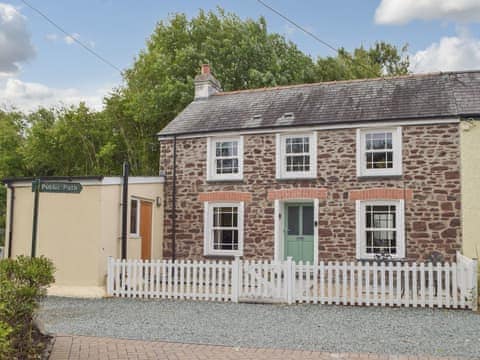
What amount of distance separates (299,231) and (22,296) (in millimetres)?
10354

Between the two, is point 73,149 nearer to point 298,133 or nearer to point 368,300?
point 298,133

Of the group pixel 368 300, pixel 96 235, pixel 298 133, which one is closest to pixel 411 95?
pixel 298 133

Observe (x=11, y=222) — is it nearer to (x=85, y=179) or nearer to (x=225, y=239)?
(x=85, y=179)

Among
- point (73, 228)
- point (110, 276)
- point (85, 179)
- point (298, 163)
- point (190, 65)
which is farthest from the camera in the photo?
point (190, 65)

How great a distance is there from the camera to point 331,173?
15086 millimetres

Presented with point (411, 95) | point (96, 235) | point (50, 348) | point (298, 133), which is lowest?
point (50, 348)

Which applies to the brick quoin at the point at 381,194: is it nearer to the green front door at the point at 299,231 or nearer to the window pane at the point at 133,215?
the green front door at the point at 299,231

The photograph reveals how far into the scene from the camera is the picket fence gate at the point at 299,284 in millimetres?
10391

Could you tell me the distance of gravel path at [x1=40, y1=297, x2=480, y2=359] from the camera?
7.45m

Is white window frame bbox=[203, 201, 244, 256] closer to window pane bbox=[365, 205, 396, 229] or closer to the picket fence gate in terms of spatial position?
the picket fence gate

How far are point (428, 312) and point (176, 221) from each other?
8.86 m

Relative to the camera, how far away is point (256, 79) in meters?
25.9

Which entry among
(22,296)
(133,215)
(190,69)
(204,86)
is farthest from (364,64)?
(22,296)

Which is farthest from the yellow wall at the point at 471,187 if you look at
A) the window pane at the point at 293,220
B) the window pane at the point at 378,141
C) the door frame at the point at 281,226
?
the window pane at the point at 293,220
